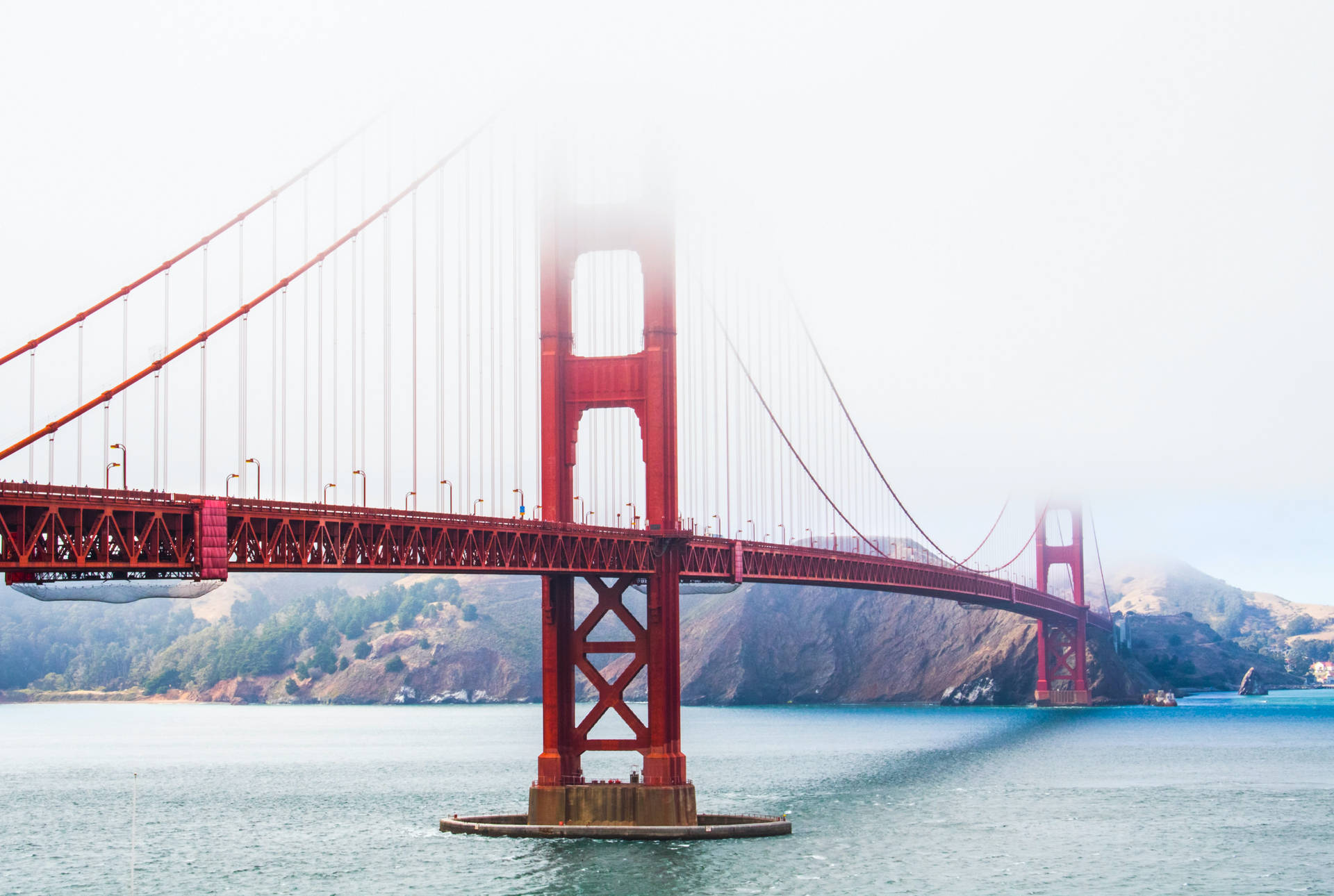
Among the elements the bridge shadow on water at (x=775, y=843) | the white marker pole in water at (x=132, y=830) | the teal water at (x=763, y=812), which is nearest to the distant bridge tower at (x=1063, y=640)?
the teal water at (x=763, y=812)

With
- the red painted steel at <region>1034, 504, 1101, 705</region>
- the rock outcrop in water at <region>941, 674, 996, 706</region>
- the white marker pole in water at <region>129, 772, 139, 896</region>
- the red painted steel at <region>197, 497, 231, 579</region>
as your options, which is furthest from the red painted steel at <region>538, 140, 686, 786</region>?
the rock outcrop in water at <region>941, 674, 996, 706</region>

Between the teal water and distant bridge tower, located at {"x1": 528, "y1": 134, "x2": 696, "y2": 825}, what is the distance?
191 cm

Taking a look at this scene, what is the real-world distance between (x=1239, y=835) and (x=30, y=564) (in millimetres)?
42456

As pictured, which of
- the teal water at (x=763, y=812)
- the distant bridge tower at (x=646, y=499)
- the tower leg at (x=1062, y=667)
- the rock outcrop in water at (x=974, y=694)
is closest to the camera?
the teal water at (x=763, y=812)

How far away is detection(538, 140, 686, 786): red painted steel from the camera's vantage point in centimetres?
4953

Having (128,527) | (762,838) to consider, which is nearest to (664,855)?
(762,838)

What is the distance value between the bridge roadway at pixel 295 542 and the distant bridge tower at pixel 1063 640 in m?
108

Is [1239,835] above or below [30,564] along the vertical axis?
below

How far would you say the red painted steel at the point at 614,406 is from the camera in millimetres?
49531

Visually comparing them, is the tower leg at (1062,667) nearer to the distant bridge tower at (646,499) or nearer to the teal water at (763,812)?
the teal water at (763,812)

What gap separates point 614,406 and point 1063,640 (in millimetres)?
133057

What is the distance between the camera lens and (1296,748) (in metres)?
106

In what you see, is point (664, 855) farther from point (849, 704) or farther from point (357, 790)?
point (849, 704)

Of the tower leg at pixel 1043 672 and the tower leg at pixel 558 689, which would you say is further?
the tower leg at pixel 1043 672
